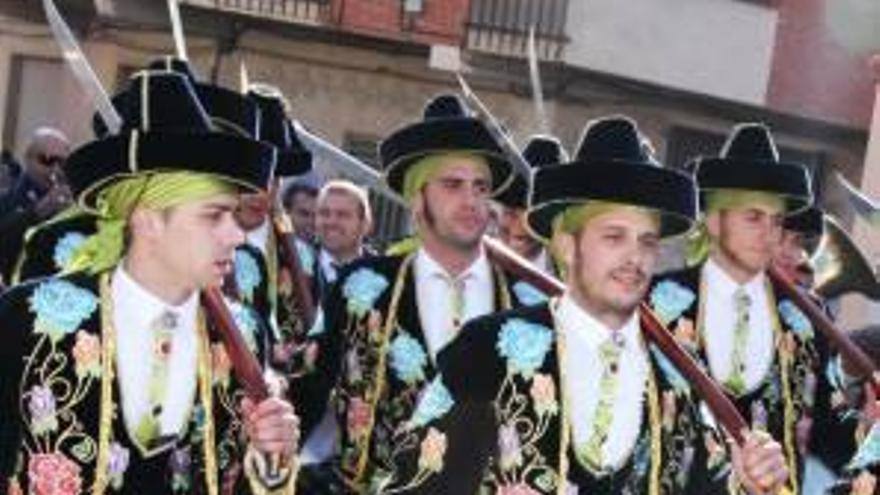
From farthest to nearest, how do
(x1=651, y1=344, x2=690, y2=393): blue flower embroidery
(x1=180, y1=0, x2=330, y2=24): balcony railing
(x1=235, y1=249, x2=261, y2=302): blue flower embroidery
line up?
(x1=180, y1=0, x2=330, y2=24): balcony railing → (x1=235, y1=249, x2=261, y2=302): blue flower embroidery → (x1=651, y1=344, x2=690, y2=393): blue flower embroidery

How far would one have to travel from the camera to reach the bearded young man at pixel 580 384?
15.0 ft

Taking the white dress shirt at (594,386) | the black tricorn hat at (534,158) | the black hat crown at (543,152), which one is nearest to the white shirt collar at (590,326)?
the white dress shirt at (594,386)

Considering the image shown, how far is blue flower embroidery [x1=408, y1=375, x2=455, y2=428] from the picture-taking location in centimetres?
461

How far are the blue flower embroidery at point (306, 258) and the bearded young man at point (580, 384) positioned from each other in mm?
2819

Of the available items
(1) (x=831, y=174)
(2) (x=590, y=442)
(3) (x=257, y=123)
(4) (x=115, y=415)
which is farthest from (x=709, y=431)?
(1) (x=831, y=174)

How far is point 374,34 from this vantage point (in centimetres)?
1869

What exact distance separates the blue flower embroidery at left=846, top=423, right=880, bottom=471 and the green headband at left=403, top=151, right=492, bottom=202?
2092mm

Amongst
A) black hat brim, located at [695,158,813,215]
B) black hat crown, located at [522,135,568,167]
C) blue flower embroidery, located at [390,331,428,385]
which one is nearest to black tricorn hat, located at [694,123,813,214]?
black hat brim, located at [695,158,813,215]

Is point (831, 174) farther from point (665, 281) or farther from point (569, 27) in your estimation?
point (665, 281)

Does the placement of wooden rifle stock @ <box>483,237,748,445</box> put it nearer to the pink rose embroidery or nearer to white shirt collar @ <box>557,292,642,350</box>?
white shirt collar @ <box>557,292,642,350</box>

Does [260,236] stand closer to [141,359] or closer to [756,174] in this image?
[756,174]

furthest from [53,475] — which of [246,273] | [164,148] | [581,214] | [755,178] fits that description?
[755,178]

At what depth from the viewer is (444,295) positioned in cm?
619

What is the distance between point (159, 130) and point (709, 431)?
1612mm
